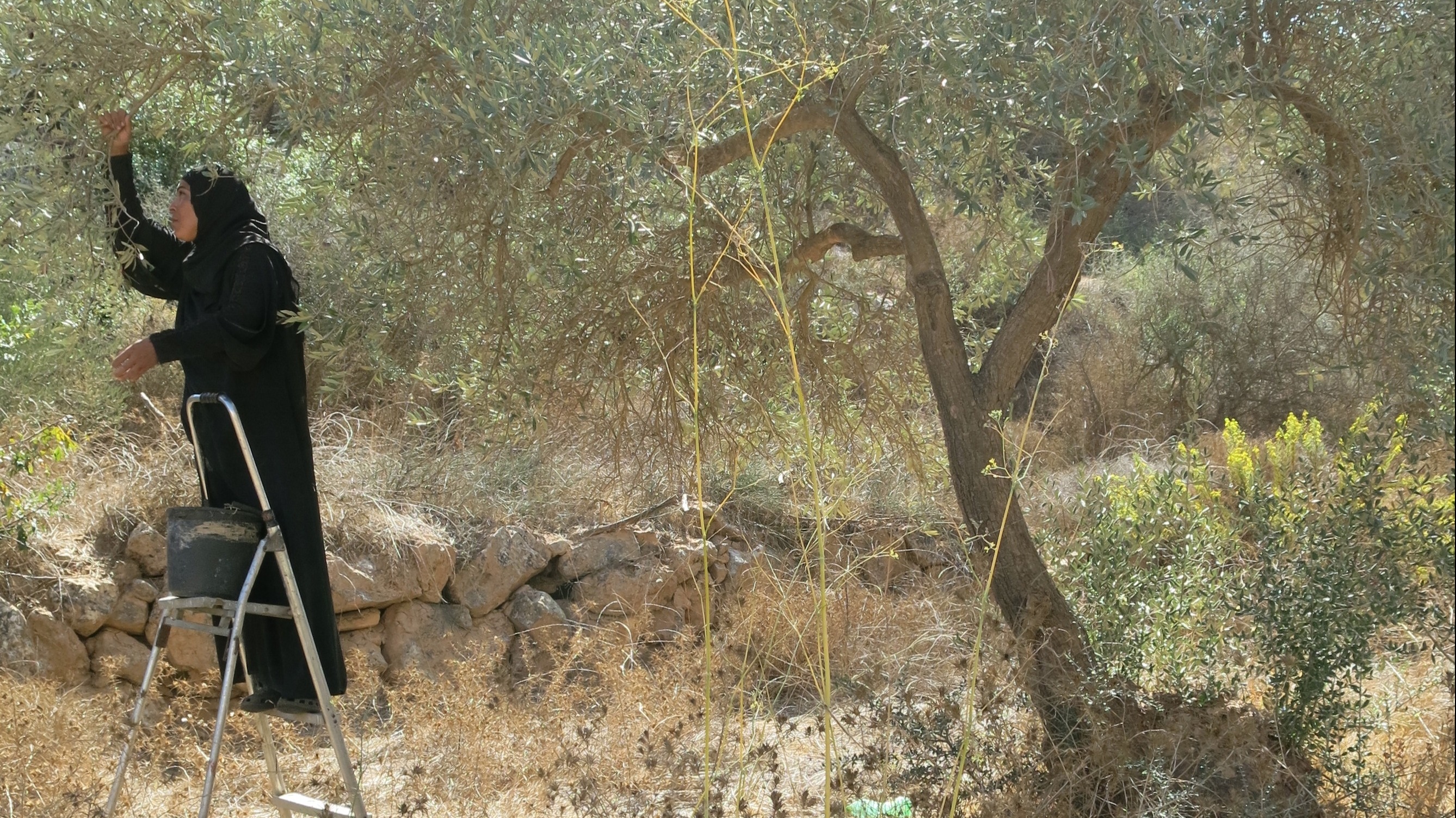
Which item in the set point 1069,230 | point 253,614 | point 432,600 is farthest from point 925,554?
point 253,614

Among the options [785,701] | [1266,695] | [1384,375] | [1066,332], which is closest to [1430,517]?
[1384,375]

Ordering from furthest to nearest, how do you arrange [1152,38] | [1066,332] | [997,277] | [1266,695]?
[1066,332]
[997,277]
[1266,695]
[1152,38]

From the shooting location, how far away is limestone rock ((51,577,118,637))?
522 centimetres

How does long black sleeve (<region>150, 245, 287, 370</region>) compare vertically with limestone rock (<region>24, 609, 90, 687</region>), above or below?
above

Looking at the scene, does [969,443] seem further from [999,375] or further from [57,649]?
[57,649]

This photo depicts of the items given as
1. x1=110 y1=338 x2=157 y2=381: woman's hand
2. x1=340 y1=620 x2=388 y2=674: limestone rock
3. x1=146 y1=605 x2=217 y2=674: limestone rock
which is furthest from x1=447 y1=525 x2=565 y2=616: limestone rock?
x1=110 y1=338 x2=157 y2=381: woman's hand

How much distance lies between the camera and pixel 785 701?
20.4 feet

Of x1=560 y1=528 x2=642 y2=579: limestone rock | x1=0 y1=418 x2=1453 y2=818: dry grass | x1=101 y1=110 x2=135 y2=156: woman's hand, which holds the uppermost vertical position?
x1=101 y1=110 x2=135 y2=156: woman's hand

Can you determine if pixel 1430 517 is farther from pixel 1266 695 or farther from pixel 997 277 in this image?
pixel 997 277

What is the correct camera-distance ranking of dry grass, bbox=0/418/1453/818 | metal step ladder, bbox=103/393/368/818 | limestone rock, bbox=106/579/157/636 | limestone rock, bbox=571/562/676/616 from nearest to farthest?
metal step ladder, bbox=103/393/368/818, dry grass, bbox=0/418/1453/818, limestone rock, bbox=106/579/157/636, limestone rock, bbox=571/562/676/616

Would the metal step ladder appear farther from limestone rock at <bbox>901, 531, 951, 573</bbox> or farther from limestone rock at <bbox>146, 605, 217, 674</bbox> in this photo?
limestone rock at <bbox>901, 531, 951, 573</bbox>

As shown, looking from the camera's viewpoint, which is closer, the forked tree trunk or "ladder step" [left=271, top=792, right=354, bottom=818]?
"ladder step" [left=271, top=792, right=354, bottom=818]

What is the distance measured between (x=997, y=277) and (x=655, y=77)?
2322 millimetres

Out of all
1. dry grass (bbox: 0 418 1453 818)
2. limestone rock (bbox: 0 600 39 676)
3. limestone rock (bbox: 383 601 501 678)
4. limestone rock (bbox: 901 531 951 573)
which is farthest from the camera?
limestone rock (bbox: 901 531 951 573)
